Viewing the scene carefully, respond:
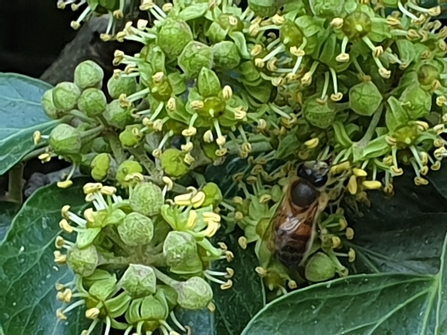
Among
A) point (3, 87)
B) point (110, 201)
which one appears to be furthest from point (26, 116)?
point (110, 201)

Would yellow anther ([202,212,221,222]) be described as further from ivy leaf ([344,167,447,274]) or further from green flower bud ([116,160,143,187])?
ivy leaf ([344,167,447,274])

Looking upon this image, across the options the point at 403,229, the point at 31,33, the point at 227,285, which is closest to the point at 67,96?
the point at 227,285

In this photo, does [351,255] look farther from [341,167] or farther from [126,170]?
[126,170]

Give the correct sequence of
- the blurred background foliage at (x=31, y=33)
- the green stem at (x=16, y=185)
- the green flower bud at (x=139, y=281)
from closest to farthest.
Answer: the green flower bud at (x=139, y=281) → the green stem at (x=16, y=185) → the blurred background foliage at (x=31, y=33)

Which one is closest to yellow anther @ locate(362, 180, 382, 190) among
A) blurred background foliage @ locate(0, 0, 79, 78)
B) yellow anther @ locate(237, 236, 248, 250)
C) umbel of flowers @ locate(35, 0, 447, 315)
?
umbel of flowers @ locate(35, 0, 447, 315)

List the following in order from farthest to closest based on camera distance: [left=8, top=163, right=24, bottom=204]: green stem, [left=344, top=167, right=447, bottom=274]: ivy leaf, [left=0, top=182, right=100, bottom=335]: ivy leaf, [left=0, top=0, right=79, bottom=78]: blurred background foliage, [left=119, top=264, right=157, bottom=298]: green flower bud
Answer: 1. [left=0, top=0, right=79, bottom=78]: blurred background foliage
2. [left=8, top=163, right=24, bottom=204]: green stem
3. [left=344, top=167, right=447, bottom=274]: ivy leaf
4. [left=0, top=182, right=100, bottom=335]: ivy leaf
5. [left=119, top=264, right=157, bottom=298]: green flower bud

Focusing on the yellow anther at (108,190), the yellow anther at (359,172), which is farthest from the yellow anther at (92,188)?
the yellow anther at (359,172)

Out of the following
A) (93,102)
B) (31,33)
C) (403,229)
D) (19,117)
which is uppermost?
(93,102)

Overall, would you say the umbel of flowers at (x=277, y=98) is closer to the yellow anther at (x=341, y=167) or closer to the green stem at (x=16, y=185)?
the yellow anther at (x=341, y=167)
